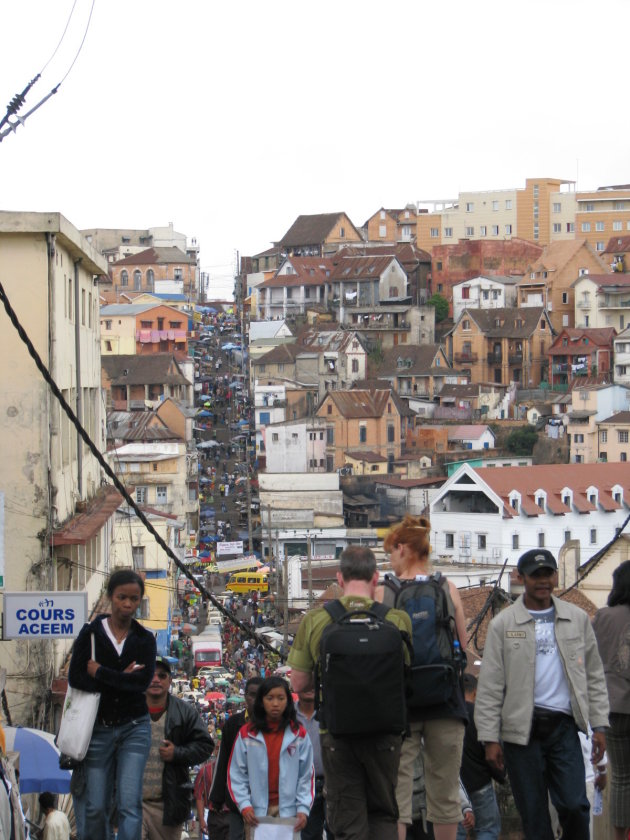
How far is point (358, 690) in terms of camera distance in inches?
209

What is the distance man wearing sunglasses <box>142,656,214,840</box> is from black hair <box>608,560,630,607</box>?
203 centimetres

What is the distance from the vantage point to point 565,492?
171 ft

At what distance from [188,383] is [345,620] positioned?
65.4 meters

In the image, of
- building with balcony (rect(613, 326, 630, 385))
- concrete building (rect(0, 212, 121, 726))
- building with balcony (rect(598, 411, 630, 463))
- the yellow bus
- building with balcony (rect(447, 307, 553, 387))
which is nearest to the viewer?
concrete building (rect(0, 212, 121, 726))

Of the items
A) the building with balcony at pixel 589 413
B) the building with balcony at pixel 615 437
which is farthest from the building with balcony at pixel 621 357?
the building with balcony at pixel 615 437

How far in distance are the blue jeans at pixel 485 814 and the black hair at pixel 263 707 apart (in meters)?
1.18

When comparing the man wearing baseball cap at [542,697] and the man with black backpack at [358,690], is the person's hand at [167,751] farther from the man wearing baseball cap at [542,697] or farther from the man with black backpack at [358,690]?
the man wearing baseball cap at [542,697]

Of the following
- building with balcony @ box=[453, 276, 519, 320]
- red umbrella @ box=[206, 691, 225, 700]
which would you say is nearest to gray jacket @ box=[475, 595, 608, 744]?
red umbrella @ box=[206, 691, 225, 700]

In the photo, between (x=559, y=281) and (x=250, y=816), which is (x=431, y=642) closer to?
(x=250, y=816)

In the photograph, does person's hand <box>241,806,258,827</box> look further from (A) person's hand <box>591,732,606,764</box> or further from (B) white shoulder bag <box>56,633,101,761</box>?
(A) person's hand <box>591,732,606,764</box>

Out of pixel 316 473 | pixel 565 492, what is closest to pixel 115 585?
pixel 565 492

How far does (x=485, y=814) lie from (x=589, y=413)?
196 feet

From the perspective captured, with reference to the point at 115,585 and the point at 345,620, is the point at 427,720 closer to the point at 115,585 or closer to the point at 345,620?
the point at 345,620

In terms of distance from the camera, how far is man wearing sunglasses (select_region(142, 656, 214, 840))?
666 cm
